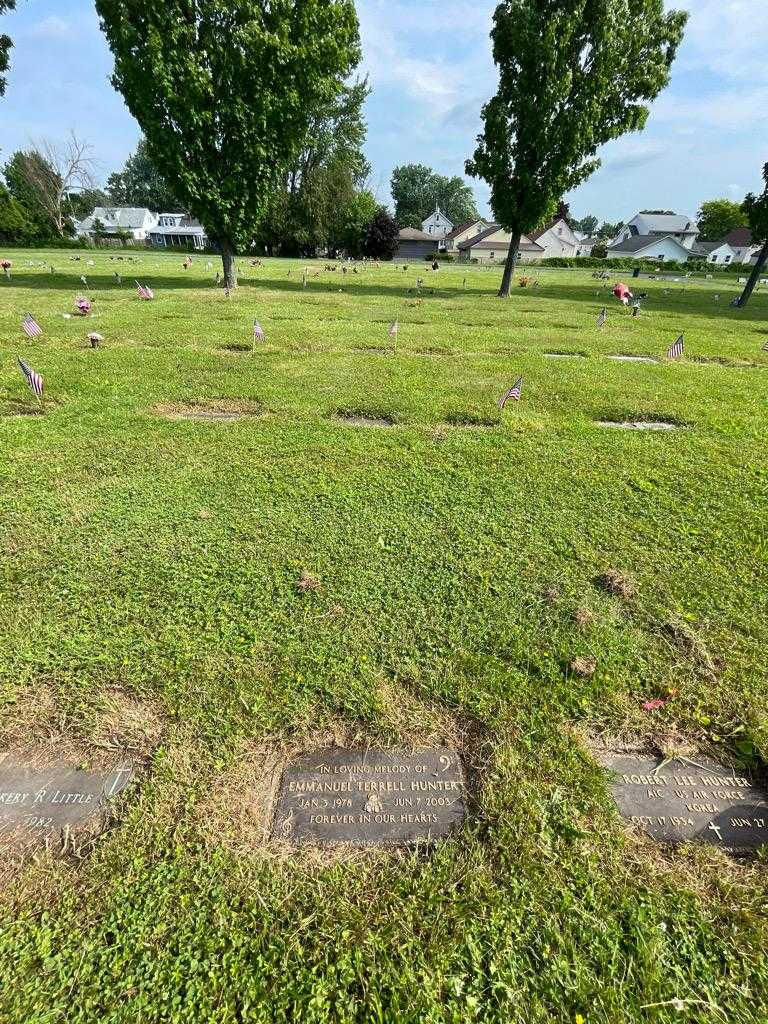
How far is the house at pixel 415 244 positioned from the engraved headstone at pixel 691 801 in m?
78.1

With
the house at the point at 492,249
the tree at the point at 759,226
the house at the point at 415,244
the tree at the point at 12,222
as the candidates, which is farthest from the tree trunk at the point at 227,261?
the house at the point at 415,244

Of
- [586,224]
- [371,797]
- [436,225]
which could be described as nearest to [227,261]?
[371,797]

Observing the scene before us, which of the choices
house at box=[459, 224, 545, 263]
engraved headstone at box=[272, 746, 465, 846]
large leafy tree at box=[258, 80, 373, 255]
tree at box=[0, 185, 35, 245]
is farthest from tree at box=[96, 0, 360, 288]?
house at box=[459, 224, 545, 263]

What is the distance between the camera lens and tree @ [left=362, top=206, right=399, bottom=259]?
51469 millimetres

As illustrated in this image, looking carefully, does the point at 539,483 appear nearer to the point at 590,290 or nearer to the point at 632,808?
the point at 632,808

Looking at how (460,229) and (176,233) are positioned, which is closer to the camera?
(176,233)

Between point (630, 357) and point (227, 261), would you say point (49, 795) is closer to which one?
point (630, 357)

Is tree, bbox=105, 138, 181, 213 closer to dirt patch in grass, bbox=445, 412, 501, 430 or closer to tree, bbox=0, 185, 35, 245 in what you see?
tree, bbox=0, 185, 35, 245

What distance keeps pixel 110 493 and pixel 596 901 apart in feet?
13.4

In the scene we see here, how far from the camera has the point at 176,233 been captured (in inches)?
3019

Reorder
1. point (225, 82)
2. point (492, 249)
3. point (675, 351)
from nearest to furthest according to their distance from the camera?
1. point (675, 351)
2. point (225, 82)
3. point (492, 249)

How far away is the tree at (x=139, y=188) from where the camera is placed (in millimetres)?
90931

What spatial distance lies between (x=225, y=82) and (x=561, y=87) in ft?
36.1

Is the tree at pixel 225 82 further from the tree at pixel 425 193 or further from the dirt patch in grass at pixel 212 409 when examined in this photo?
the tree at pixel 425 193
